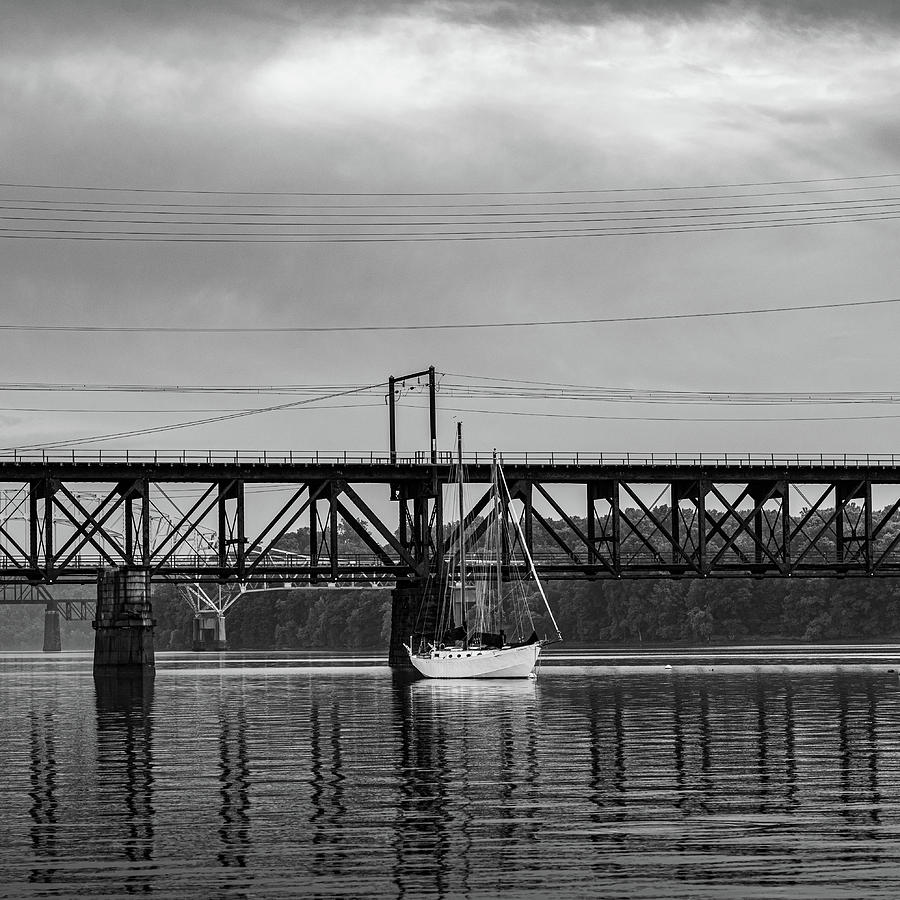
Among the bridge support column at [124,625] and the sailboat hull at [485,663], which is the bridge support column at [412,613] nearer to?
the sailboat hull at [485,663]

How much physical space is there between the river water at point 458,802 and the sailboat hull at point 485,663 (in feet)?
96.0

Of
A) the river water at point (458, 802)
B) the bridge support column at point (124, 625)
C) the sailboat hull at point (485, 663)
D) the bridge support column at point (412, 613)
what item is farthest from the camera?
the bridge support column at point (412, 613)

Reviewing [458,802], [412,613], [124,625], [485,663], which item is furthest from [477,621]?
[458,802]

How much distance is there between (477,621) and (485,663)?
12248 mm

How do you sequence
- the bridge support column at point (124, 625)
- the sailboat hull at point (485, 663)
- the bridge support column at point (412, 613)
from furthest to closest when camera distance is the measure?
the bridge support column at point (412, 613)
the bridge support column at point (124, 625)
the sailboat hull at point (485, 663)

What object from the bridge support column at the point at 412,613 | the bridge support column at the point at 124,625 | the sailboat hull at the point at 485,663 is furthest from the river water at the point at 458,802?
the bridge support column at the point at 412,613

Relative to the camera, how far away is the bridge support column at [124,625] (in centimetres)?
10581

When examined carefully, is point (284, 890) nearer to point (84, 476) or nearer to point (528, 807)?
point (528, 807)

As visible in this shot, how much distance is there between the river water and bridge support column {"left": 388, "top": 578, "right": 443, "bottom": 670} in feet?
144


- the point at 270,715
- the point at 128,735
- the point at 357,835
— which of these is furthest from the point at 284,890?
the point at 270,715

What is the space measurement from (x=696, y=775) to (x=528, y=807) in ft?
21.2

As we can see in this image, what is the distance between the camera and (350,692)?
281 ft

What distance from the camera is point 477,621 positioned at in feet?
356

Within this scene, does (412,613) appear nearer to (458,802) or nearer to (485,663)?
(485,663)
